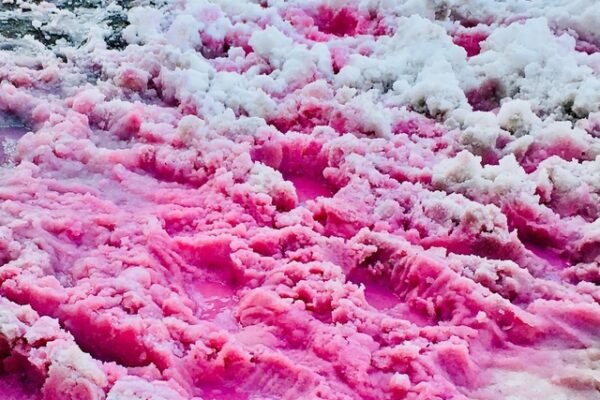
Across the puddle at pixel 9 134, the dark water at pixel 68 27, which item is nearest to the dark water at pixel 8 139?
the puddle at pixel 9 134

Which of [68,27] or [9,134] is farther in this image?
[68,27]

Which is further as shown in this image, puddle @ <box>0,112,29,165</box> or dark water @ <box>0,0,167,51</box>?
dark water @ <box>0,0,167,51</box>

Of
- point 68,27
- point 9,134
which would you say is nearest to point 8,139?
point 9,134

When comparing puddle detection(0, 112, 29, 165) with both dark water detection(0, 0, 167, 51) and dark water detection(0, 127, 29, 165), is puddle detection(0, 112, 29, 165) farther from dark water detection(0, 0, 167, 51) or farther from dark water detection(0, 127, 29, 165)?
dark water detection(0, 0, 167, 51)

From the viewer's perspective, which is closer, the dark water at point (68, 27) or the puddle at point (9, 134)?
the puddle at point (9, 134)

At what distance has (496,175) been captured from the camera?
2754mm

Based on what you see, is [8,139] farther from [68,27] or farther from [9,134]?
[68,27]

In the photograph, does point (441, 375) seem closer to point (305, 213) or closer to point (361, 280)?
point (361, 280)

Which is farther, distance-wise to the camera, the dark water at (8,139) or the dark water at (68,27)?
the dark water at (68,27)

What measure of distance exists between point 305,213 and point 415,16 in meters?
1.55

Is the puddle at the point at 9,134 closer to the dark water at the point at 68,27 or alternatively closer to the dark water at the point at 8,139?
the dark water at the point at 8,139

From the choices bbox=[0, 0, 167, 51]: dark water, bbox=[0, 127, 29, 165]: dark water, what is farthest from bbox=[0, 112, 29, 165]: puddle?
bbox=[0, 0, 167, 51]: dark water

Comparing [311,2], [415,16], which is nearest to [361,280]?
[415,16]

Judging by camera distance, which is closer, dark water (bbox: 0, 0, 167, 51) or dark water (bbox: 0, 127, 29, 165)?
dark water (bbox: 0, 127, 29, 165)
